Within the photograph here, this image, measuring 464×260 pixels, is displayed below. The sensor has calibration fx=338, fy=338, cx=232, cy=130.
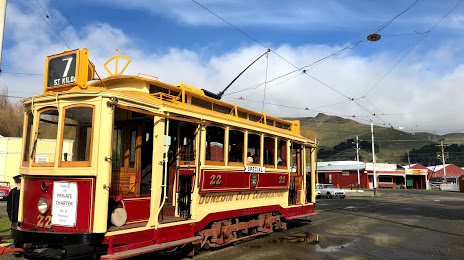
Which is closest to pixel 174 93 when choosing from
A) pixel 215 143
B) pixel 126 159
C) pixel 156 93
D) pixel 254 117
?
pixel 156 93

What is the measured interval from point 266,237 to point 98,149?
5987 mm

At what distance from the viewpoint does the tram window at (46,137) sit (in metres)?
5.55

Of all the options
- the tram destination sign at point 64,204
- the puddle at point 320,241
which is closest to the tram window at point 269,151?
the puddle at point 320,241

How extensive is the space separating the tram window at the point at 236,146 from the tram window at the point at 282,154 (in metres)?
1.98

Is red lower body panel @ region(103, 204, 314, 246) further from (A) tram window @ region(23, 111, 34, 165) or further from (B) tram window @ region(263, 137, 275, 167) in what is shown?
(A) tram window @ region(23, 111, 34, 165)

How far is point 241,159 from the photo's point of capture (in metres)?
8.24

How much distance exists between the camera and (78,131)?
6.06m

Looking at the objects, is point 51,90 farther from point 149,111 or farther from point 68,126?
point 149,111

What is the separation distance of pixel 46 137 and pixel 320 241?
7.23 metres

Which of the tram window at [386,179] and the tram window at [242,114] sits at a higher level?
the tram window at [242,114]

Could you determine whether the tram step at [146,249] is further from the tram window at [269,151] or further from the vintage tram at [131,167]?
the tram window at [269,151]

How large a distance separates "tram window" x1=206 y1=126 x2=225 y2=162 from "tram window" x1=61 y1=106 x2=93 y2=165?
2523mm

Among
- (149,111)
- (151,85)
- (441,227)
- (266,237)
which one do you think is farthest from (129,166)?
(441,227)

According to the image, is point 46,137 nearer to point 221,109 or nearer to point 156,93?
point 156,93
